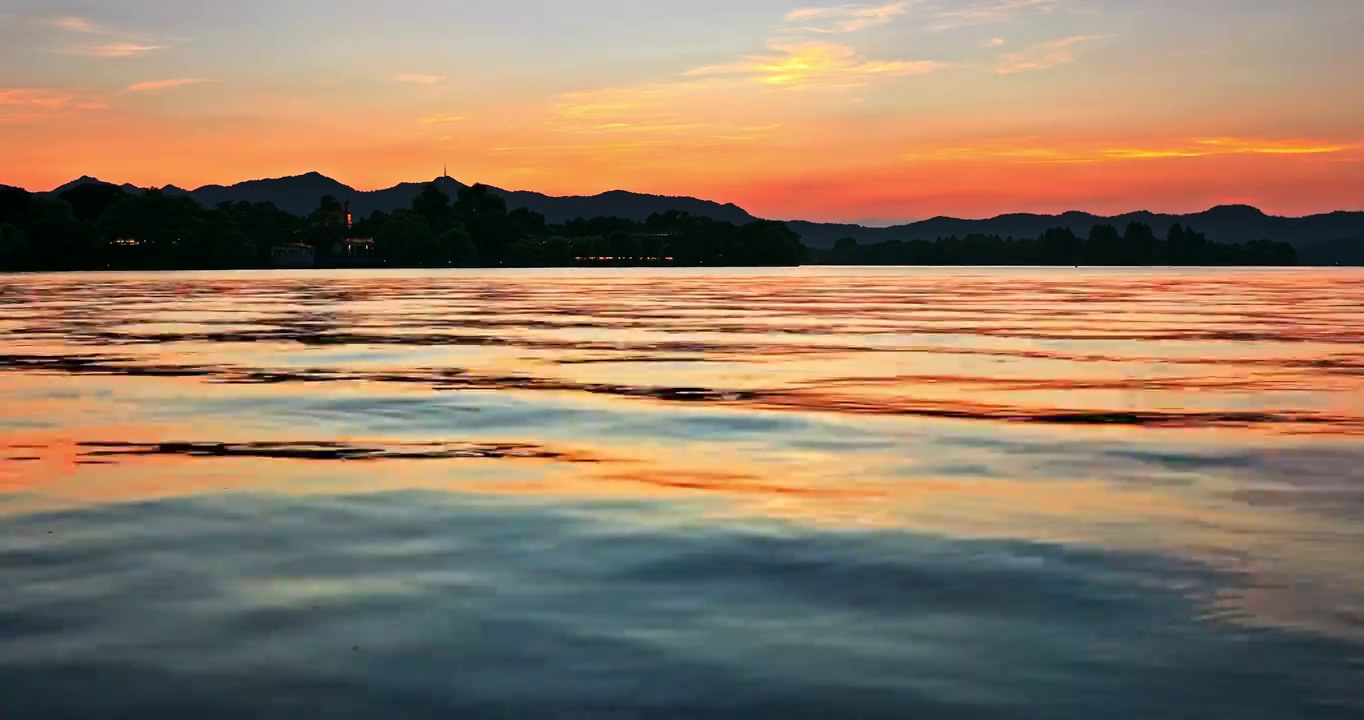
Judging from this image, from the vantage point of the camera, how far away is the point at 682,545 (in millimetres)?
12305

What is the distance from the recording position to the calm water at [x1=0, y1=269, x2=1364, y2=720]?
8.16 metres

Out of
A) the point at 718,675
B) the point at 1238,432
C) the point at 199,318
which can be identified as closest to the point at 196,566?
the point at 718,675

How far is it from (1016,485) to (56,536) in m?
9.62

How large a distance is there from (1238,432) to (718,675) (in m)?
14.3

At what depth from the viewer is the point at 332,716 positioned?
7.54 m

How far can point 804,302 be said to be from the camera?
8469 centimetres

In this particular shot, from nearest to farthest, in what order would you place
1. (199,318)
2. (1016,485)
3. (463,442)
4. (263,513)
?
(263,513) → (1016,485) → (463,442) → (199,318)

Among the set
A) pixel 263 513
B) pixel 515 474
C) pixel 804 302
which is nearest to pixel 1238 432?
pixel 515 474

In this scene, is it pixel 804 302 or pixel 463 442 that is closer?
pixel 463 442

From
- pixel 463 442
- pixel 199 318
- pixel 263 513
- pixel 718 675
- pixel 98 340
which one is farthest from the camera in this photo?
pixel 199 318

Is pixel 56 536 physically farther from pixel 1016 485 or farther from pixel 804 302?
pixel 804 302

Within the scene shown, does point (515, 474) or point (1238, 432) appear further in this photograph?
point (1238, 432)

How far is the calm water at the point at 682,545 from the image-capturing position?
26.8 feet

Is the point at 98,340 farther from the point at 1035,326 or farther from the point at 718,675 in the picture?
the point at 718,675
